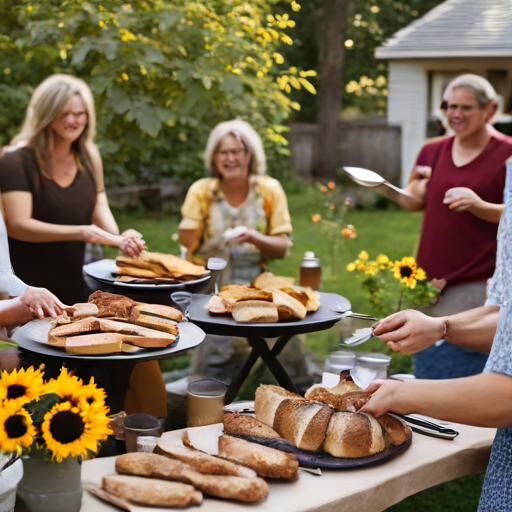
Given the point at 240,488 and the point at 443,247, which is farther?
the point at 443,247

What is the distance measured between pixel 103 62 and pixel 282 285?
261 cm

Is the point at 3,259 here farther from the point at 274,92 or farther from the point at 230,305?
the point at 274,92

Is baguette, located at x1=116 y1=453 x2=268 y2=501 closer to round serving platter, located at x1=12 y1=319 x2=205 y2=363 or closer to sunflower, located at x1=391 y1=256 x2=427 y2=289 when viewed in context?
round serving platter, located at x1=12 y1=319 x2=205 y2=363

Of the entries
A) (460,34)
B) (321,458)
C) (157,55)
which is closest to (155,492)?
(321,458)

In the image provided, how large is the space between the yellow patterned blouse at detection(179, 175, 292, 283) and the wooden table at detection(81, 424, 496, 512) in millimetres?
1940

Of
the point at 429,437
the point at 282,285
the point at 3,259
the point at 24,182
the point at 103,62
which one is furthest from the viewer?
the point at 103,62

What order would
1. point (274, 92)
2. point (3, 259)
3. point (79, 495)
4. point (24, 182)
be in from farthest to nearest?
point (274, 92) → point (24, 182) → point (3, 259) → point (79, 495)

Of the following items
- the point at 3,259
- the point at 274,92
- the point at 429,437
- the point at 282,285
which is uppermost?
the point at 274,92

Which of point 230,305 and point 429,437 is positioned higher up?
point 230,305

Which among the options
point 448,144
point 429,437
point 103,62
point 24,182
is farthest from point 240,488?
point 103,62

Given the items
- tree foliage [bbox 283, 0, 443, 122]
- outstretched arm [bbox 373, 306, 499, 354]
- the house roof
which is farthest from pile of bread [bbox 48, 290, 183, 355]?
tree foliage [bbox 283, 0, 443, 122]

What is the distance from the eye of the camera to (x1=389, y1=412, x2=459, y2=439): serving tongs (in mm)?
1812

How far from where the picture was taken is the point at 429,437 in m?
1.82

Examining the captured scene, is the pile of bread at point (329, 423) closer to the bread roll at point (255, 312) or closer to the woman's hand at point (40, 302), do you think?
the bread roll at point (255, 312)
